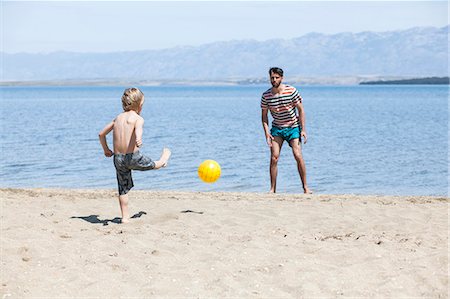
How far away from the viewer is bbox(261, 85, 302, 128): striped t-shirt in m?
10.6

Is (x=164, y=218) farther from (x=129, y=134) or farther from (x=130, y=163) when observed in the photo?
(x=129, y=134)

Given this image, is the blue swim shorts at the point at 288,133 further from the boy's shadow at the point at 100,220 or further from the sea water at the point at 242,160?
the sea water at the point at 242,160

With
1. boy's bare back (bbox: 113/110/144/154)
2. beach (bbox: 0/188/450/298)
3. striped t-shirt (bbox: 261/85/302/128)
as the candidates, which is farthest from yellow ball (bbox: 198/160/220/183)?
striped t-shirt (bbox: 261/85/302/128)

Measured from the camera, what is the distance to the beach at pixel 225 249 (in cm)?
597

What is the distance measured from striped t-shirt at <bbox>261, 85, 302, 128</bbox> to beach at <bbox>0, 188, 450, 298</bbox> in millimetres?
1350

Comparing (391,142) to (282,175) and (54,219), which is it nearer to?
(282,175)

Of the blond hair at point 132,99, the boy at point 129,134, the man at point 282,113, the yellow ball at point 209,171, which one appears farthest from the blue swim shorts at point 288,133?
the blond hair at point 132,99

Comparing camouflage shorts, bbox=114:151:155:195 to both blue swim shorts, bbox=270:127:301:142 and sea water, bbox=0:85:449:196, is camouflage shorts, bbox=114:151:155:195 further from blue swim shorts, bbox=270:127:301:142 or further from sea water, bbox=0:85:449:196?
sea water, bbox=0:85:449:196

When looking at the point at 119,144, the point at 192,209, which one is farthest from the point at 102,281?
the point at 192,209

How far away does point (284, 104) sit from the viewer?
1065 cm

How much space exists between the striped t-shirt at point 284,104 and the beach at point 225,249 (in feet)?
4.43

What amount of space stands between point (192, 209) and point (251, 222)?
114cm

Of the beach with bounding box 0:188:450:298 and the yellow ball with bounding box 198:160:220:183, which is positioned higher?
the yellow ball with bounding box 198:160:220:183

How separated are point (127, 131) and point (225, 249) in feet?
6.27
